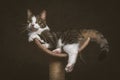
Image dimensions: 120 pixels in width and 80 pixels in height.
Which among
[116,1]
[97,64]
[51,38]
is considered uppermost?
[116,1]

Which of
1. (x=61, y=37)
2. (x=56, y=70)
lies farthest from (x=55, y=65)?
(x=61, y=37)

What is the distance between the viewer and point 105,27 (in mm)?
2105

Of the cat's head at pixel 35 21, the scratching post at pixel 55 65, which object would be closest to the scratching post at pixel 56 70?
the scratching post at pixel 55 65

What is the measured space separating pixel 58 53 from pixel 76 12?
0.22 meters

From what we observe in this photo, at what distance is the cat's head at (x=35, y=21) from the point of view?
205cm

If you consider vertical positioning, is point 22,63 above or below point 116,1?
below

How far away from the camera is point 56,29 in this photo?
2088 millimetres

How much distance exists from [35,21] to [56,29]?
0.11m

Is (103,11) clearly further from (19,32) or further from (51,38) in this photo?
(19,32)

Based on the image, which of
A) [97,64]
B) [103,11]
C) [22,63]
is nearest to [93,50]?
[97,64]

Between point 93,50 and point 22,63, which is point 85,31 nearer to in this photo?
point 93,50

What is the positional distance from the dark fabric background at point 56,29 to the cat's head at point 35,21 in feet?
0.07

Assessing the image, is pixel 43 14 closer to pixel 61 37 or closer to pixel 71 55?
pixel 61 37

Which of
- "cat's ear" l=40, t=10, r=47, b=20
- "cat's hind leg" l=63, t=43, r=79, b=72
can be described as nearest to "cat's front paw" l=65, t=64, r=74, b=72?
"cat's hind leg" l=63, t=43, r=79, b=72
